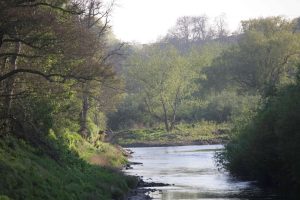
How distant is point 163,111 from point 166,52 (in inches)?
472

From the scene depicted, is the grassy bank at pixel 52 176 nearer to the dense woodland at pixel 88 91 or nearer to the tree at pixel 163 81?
the dense woodland at pixel 88 91

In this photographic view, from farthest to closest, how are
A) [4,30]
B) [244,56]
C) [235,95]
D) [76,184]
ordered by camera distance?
[235,95] < [244,56] < [76,184] < [4,30]

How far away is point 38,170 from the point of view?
26828 millimetres

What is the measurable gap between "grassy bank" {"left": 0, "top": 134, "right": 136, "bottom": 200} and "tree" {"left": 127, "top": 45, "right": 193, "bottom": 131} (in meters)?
69.6

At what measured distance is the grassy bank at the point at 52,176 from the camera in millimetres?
23578

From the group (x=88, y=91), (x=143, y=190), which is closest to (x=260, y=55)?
(x=143, y=190)

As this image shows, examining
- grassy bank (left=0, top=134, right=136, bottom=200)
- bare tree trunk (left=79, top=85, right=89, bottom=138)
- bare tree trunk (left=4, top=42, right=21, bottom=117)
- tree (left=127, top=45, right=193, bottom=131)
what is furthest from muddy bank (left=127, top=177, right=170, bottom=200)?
tree (left=127, top=45, right=193, bottom=131)

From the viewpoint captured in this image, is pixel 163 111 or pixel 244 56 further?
pixel 163 111

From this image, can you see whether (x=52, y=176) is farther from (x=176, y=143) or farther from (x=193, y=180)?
(x=176, y=143)

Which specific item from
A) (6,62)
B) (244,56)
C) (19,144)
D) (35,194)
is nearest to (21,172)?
(35,194)

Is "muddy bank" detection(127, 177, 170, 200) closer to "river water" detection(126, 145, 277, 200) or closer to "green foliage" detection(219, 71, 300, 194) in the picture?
"river water" detection(126, 145, 277, 200)

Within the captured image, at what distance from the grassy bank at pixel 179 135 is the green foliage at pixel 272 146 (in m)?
46.0

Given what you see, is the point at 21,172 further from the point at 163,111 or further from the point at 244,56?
the point at 163,111

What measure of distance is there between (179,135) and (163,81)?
48.2 feet
